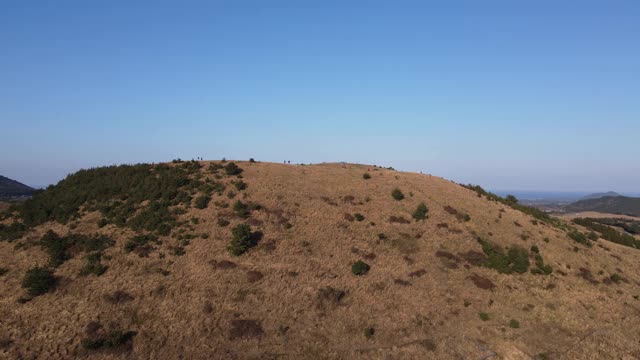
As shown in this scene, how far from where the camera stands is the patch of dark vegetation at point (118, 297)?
1364 inches

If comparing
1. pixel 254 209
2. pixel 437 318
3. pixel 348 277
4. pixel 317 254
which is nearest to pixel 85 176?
pixel 254 209

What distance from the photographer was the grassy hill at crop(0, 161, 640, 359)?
31859 millimetres

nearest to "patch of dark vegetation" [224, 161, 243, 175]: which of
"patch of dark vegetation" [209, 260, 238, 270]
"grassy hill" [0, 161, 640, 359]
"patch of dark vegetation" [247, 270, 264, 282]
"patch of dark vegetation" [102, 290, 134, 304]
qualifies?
"grassy hill" [0, 161, 640, 359]

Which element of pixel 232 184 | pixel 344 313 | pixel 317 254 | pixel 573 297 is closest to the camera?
pixel 344 313

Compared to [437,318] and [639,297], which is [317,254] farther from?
[639,297]

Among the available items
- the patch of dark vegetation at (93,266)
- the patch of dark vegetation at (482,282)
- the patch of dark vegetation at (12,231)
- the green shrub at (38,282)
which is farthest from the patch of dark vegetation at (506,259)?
the patch of dark vegetation at (12,231)

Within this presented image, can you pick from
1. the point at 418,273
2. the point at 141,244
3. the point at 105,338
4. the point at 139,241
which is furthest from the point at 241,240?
the point at 418,273

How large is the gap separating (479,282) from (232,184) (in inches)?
1376

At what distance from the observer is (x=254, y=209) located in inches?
2050

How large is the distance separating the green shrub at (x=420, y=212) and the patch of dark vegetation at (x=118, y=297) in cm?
3599

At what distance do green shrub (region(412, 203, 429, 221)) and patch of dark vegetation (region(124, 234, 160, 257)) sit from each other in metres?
32.9

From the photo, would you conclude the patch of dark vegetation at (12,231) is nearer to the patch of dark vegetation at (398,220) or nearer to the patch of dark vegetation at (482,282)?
the patch of dark vegetation at (398,220)

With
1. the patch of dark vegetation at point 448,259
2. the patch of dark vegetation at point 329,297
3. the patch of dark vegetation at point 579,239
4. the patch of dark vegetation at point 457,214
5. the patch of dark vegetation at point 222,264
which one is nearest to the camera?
the patch of dark vegetation at point 329,297

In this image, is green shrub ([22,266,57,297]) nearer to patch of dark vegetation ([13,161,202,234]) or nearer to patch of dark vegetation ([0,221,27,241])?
patch of dark vegetation ([0,221,27,241])
